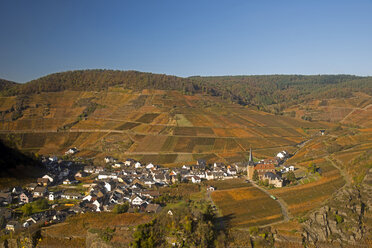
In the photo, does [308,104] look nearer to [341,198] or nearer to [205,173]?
[205,173]

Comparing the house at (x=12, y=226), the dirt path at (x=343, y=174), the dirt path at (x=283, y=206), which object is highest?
the dirt path at (x=343, y=174)

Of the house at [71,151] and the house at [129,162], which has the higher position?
the house at [71,151]

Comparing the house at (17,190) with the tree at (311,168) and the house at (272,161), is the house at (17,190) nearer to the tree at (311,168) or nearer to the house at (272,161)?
the house at (272,161)

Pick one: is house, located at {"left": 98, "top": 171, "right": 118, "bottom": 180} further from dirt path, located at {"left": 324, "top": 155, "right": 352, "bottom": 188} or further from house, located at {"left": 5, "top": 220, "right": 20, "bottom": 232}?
dirt path, located at {"left": 324, "top": 155, "right": 352, "bottom": 188}

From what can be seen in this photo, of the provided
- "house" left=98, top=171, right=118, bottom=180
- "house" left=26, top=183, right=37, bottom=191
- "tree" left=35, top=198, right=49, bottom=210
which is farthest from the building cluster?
"house" left=26, top=183, right=37, bottom=191

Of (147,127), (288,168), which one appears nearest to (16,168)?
(147,127)

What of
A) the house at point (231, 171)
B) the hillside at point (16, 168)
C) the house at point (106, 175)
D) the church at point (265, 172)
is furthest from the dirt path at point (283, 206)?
the hillside at point (16, 168)

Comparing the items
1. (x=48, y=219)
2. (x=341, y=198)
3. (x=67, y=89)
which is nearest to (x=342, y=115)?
(x=341, y=198)

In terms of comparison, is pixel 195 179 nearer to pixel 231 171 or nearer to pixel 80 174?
pixel 231 171
